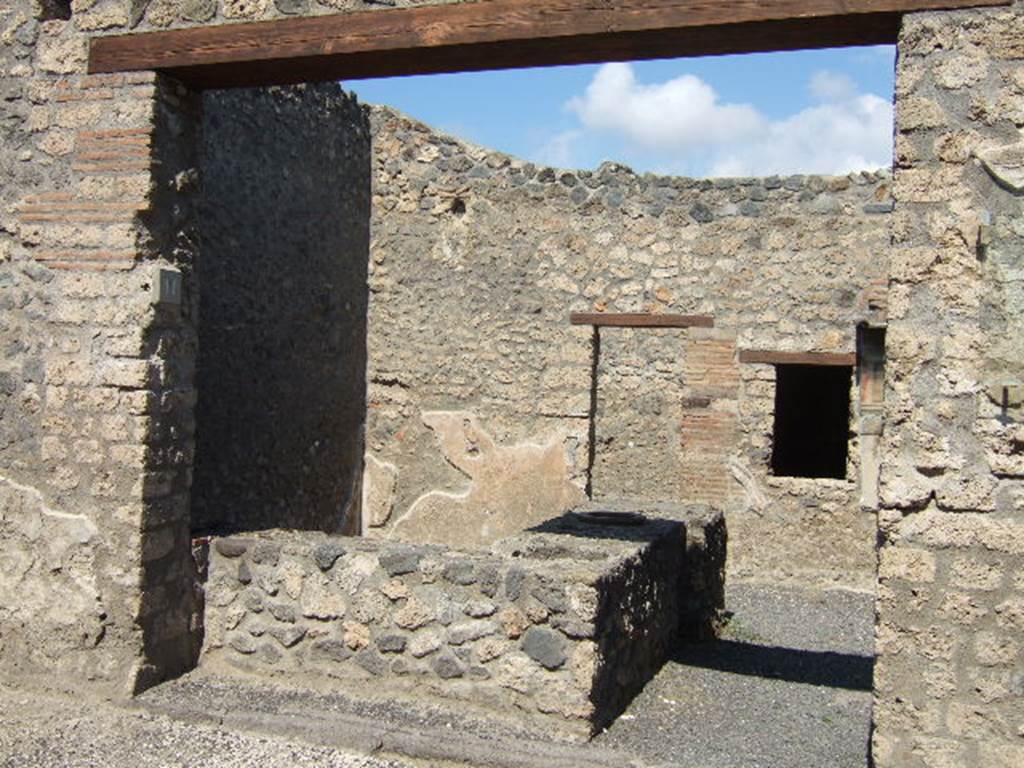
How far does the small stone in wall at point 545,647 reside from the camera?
4.53 m

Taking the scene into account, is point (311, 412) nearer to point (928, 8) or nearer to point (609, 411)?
point (609, 411)

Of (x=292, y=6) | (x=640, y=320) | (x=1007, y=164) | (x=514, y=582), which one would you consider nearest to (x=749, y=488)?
(x=640, y=320)

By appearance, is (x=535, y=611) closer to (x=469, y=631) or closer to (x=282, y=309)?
(x=469, y=631)

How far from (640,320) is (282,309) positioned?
2.93 metres

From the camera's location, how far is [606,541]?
5484mm

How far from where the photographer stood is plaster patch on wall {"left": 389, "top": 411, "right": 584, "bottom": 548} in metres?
8.62

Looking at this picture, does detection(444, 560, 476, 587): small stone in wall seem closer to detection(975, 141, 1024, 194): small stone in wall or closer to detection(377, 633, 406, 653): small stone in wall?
detection(377, 633, 406, 653): small stone in wall

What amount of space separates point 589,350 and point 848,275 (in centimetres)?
211

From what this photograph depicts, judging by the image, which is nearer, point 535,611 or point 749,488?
point 535,611

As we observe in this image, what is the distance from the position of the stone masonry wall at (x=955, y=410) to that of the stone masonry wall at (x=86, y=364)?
2993mm

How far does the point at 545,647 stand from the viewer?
454 centimetres

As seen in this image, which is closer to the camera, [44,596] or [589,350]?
[44,596]

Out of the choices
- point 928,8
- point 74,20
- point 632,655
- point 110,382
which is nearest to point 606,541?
point 632,655

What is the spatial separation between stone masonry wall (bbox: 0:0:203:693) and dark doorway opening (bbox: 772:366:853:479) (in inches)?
366
